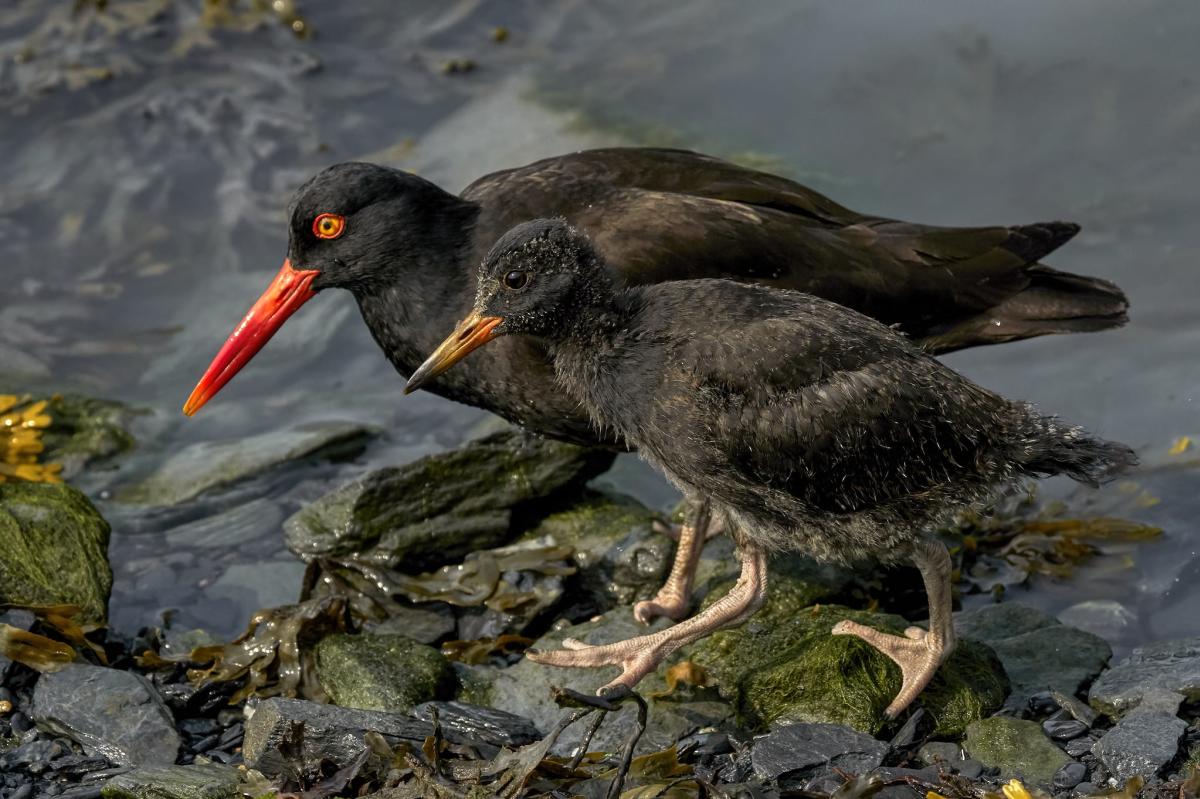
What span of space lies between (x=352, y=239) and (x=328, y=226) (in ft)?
0.32

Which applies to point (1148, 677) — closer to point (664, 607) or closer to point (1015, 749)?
point (1015, 749)

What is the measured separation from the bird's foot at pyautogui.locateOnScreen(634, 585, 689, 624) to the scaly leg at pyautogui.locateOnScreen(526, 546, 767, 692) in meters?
0.29

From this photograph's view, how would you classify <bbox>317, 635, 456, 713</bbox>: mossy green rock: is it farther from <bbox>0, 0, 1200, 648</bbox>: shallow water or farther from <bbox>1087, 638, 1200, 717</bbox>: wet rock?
<bbox>1087, 638, 1200, 717</bbox>: wet rock

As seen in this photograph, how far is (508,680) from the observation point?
191 inches

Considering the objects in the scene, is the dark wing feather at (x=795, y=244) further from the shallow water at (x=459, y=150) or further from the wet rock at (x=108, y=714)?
the wet rock at (x=108, y=714)

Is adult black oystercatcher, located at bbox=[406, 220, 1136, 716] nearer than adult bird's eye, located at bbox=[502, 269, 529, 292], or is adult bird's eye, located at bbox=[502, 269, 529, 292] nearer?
adult black oystercatcher, located at bbox=[406, 220, 1136, 716]

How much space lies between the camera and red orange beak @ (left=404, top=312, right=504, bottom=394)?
4.66 meters

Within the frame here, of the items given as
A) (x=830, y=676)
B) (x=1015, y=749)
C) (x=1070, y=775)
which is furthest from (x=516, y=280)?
(x=1070, y=775)

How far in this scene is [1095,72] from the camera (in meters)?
8.69

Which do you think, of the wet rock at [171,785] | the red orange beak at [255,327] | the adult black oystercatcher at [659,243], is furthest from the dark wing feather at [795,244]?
the wet rock at [171,785]

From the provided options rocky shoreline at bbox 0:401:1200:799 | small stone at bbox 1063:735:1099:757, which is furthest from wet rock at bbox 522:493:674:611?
small stone at bbox 1063:735:1099:757

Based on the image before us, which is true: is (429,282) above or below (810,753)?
above

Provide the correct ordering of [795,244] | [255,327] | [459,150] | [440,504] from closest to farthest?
1. [795,244]
2. [255,327]
3. [440,504]
4. [459,150]

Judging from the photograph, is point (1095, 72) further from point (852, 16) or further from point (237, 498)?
point (237, 498)
